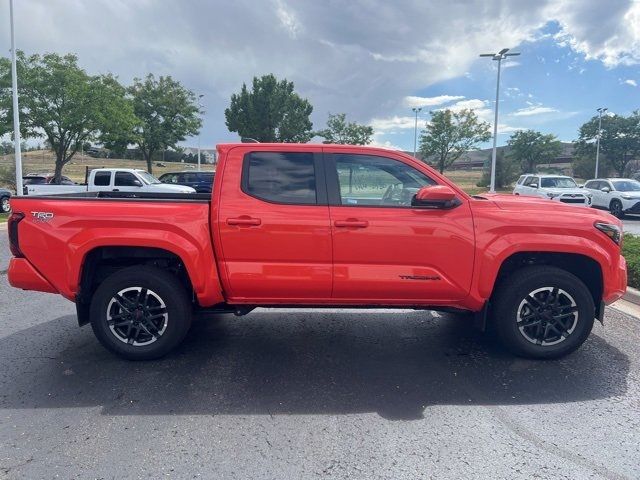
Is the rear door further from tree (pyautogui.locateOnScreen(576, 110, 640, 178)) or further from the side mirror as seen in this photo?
tree (pyautogui.locateOnScreen(576, 110, 640, 178))

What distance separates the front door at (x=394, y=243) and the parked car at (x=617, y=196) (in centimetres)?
1717

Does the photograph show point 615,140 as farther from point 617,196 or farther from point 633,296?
point 633,296

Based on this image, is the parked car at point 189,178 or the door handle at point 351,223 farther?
the parked car at point 189,178

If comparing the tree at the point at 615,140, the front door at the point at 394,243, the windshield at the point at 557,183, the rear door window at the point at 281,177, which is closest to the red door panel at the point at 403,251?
the front door at the point at 394,243

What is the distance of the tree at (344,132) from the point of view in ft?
137

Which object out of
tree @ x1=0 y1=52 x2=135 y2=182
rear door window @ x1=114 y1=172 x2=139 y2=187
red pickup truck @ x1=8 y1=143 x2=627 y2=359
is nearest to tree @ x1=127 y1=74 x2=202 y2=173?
tree @ x1=0 y1=52 x2=135 y2=182

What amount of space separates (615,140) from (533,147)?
6528 mm

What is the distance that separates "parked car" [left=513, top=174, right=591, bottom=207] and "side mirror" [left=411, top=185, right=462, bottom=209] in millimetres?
14271

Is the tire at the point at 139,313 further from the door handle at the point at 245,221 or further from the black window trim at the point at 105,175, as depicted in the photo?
the black window trim at the point at 105,175

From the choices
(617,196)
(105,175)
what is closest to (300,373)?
(105,175)

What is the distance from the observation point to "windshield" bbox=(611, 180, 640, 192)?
1822 centimetres

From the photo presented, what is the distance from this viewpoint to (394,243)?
382cm

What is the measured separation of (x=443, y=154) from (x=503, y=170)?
328 inches

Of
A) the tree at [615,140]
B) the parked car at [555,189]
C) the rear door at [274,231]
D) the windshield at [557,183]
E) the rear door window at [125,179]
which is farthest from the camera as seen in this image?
the tree at [615,140]
